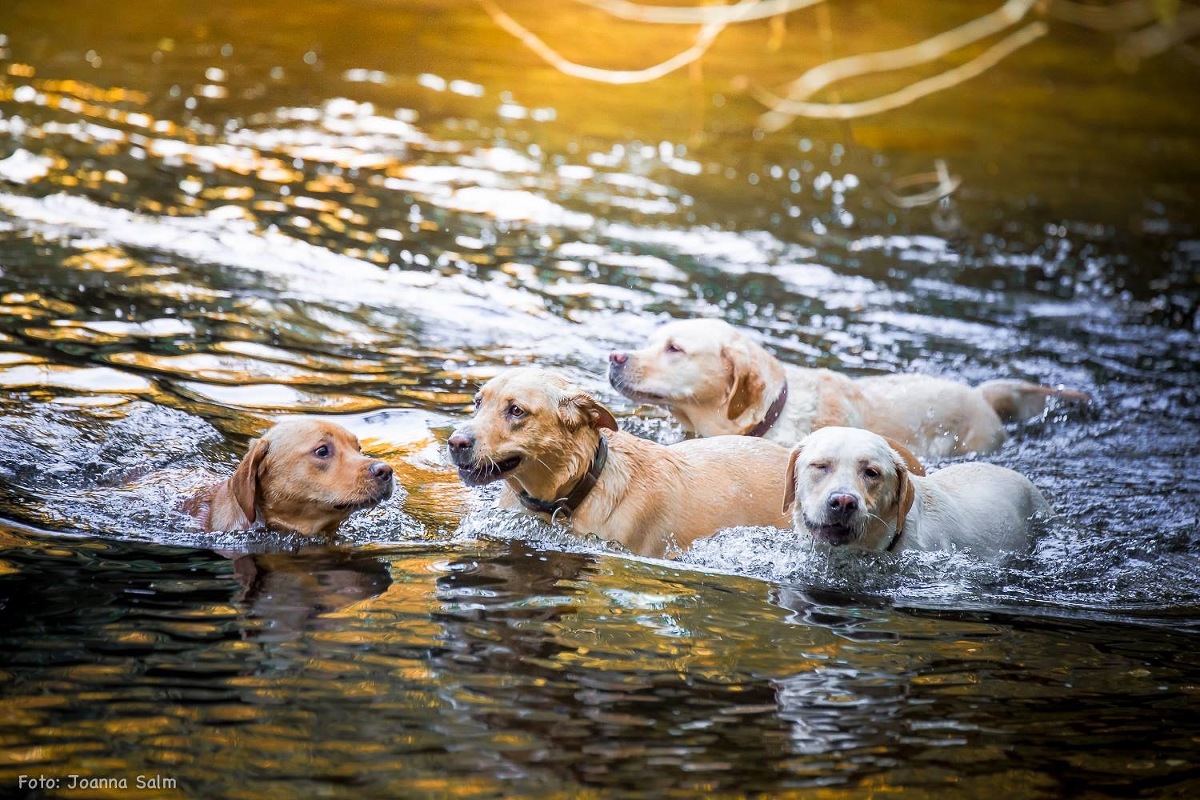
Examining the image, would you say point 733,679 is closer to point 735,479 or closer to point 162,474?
point 735,479

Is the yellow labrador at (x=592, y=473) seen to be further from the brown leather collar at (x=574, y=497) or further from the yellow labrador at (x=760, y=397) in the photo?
the yellow labrador at (x=760, y=397)

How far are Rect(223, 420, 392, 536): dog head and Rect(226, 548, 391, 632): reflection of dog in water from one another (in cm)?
22

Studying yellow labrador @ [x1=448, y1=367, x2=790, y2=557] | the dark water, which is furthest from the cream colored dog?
yellow labrador @ [x1=448, y1=367, x2=790, y2=557]

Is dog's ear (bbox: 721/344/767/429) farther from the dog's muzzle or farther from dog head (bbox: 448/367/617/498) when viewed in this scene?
the dog's muzzle

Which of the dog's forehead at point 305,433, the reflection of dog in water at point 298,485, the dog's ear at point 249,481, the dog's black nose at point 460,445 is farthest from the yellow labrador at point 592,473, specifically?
the dog's ear at point 249,481

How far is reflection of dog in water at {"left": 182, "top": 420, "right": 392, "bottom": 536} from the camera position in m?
6.62

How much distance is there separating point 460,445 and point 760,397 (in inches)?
97.2

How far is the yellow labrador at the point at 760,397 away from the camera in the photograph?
8.27m

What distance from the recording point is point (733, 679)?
5.46m

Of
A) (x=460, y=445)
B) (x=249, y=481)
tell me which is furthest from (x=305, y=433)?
(x=460, y=445)

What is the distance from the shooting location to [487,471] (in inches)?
261

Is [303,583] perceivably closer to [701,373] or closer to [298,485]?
[298,485]

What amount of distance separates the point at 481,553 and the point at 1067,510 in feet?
12.0

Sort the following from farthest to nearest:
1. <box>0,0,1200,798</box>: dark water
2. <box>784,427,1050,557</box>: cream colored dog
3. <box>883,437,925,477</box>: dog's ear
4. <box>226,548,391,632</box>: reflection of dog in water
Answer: <box>883,437,925,477</box>: dog's ear
<box>784,427,1050,557</box>: cream colored dog
<box>226,548,391,632</box>: reflection of dog in water
<box>0,0,1200,798</box>: dark water
